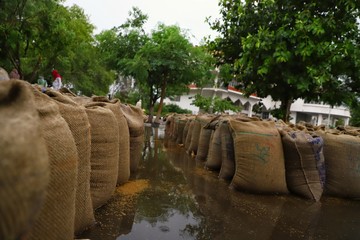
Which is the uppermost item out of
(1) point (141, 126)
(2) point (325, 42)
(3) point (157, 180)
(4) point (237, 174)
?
(2) point (325, 42)

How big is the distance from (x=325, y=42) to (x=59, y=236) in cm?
462

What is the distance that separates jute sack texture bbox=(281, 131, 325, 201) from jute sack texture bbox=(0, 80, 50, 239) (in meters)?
2.92

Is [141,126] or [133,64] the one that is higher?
[133,64]

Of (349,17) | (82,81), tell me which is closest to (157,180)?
(349,17)

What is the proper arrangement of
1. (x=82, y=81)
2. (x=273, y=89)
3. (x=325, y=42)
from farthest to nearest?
(x=82, y=81) → (x=273, y=89) → (x=325, y=42)

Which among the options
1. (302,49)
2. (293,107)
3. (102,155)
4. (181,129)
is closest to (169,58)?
(181,129)

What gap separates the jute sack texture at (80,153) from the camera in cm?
168

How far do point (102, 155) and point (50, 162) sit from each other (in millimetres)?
1011

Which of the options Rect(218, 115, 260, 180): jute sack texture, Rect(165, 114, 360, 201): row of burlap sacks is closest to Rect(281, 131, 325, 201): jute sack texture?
Rect(165, 114, 360, 201): row of burlap sacks

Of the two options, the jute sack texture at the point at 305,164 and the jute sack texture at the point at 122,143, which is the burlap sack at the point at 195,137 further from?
the jute sack texture at the point at 122,143

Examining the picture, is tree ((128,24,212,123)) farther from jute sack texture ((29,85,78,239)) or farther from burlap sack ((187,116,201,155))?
jute sack texture ((29,85,78,239))

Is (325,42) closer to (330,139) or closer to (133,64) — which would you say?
(330,139)

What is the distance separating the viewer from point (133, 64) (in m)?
13.0

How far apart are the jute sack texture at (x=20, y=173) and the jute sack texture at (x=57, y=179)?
0.56m
